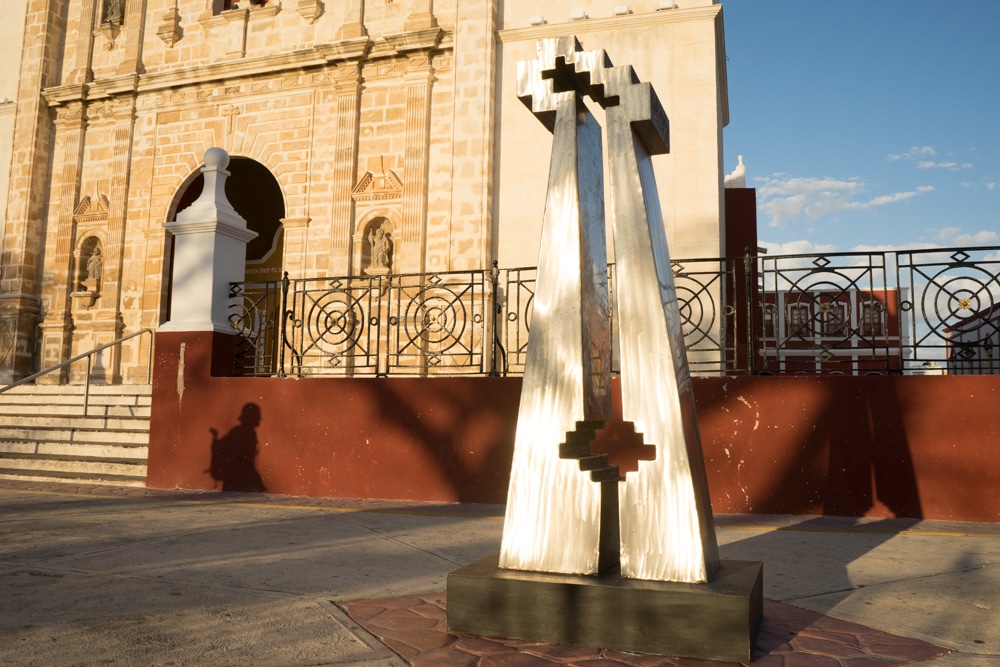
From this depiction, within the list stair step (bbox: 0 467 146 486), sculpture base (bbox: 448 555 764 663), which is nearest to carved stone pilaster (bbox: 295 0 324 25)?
stair step (bbox: 0 467 146 486)

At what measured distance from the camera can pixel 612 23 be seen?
35.5 feet

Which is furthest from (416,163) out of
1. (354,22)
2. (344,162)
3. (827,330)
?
(827,330)

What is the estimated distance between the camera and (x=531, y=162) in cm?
1120

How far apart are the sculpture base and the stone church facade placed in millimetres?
8348

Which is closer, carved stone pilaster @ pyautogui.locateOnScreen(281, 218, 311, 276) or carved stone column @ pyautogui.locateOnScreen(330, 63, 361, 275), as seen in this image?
carved stone column @ pyautogui.locateOnScreen(330, 63, 361, 275)

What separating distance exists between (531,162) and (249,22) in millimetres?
5970

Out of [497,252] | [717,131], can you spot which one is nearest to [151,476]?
[497,252]

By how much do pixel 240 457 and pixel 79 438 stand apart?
110 inches

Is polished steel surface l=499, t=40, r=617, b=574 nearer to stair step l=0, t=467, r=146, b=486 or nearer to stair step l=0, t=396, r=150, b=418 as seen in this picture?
stair step l=0, t=467, r=146, b=486

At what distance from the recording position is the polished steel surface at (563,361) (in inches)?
104

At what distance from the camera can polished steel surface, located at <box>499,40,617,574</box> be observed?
8.65ft

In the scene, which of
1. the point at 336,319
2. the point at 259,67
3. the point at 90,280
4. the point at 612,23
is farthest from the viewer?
the point at 90,280

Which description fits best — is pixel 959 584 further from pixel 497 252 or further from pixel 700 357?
pixel 497 252

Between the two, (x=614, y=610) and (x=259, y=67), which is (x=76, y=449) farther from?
(x=614, y=610)
